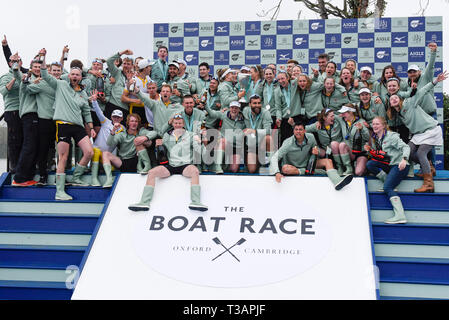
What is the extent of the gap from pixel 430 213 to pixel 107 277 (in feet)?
11.3

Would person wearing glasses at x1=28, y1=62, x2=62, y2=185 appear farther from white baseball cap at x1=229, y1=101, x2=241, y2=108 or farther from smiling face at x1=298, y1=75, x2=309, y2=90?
smiling face at x1=298, y1=75, x2=309, y2=90

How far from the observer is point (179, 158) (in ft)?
16.9

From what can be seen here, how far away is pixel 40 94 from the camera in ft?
17.6

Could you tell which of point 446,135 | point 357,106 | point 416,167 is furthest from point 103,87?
point 446,135

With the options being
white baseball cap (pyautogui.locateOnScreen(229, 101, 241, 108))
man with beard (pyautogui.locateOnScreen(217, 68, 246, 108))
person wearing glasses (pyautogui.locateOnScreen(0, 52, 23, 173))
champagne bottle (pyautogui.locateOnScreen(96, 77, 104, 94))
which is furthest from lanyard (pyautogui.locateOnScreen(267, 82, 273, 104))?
person wearing glasses (pyautogui.locateOnScreen(0, 52, 23, 173))

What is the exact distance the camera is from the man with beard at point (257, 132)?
5.52 meters

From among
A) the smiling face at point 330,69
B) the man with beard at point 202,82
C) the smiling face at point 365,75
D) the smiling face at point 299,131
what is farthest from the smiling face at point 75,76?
the smiling face at point 365,75

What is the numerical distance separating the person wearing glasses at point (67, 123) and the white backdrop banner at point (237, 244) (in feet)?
2.32

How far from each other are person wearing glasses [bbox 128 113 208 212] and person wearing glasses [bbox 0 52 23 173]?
1970 mm

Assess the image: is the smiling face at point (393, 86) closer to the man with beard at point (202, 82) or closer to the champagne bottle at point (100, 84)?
the man with beard at point (202, 82)

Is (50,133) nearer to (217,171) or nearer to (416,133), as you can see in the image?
(217,171)

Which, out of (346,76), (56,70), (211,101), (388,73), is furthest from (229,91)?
(56,70)

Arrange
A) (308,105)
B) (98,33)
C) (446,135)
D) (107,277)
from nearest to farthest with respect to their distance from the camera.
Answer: (107,277) < (308,105) < (98,33) < (446,135)

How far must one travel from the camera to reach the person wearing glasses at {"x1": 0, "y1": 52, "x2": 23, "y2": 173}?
5.49 metres
